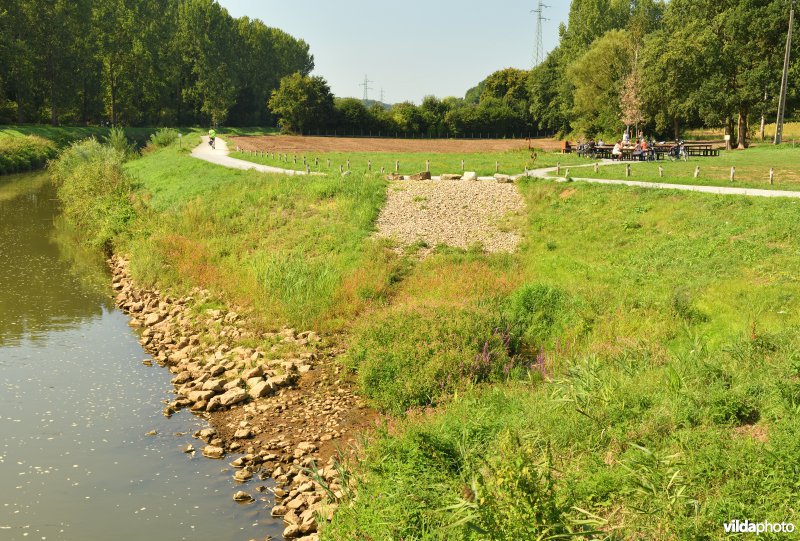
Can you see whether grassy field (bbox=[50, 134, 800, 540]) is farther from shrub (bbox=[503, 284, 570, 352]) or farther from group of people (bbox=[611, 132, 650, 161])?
group of people (bbox=[611, 132, 650, 161])

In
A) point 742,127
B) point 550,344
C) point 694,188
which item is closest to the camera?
point 550,344

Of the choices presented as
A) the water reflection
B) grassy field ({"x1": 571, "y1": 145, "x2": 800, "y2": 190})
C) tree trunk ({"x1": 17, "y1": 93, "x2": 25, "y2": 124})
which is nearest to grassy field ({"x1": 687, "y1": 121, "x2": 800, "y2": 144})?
grassy field ({"x1": 571, "y1": 145, "x2": 800, "y2": 190})

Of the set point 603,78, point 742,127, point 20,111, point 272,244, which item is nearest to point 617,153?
point 742,127

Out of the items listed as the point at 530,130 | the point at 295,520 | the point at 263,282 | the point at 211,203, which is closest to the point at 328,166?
the point at 211,203

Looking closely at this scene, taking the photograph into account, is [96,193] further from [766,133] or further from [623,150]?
[766,133]

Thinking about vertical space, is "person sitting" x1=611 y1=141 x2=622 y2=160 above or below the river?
above

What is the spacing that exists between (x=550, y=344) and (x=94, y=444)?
34.5 feet

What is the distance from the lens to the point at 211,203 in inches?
1273

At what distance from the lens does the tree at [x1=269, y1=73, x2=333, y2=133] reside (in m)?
103

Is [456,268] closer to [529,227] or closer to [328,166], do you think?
[529,227]

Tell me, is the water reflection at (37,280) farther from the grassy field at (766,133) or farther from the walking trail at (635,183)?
the grassy field at (766,133)

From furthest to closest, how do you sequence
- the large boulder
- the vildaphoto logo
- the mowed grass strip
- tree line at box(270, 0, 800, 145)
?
1. tree line at box(270, 0, 800, 145)
2. the mowed grass strip
3. the large boulder
4. the vildaphoto logo

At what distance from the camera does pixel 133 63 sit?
92.0 m

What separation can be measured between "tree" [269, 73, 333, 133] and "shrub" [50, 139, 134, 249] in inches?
2338
